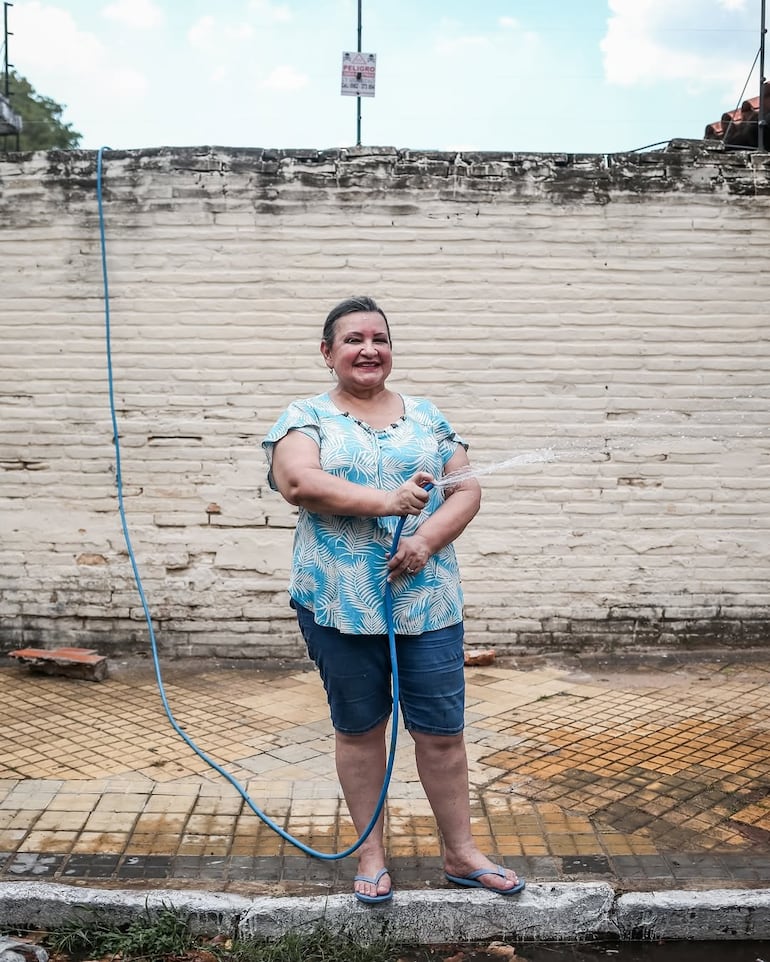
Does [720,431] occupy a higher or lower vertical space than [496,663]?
higher

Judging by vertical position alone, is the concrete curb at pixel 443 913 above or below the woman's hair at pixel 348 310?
below

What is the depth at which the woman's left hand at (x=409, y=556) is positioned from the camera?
303 centimetres

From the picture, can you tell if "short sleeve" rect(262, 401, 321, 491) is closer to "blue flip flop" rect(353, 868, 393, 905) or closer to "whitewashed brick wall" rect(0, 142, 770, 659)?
"blue flip flop" rect(353, 868, 393, 905)

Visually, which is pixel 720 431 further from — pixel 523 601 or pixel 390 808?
pixel 390 808

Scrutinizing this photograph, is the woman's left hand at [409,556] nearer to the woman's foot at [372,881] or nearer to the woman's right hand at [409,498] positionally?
the woman's right hand at [409,498]

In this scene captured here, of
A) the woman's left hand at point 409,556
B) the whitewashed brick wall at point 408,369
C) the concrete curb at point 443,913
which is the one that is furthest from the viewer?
the whitewashed brick wall at point 408,369

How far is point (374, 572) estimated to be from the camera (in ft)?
10.2

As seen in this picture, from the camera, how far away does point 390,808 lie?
408 centimetres

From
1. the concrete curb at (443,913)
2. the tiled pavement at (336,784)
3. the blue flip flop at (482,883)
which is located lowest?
the tiled pavement at (336,784)

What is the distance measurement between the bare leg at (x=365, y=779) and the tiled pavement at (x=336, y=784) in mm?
218

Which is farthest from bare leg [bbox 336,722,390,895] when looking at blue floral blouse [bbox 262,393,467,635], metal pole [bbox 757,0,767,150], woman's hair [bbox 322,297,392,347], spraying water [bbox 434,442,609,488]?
metal pole [bbox 757,0,767,150]

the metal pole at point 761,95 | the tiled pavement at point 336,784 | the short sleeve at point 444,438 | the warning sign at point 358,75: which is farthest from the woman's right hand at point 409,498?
the warning sign at point 358,75

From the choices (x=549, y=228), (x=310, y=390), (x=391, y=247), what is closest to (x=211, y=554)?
(x=310, y=390)

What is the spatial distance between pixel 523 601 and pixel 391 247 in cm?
260
